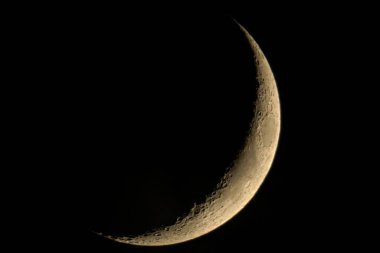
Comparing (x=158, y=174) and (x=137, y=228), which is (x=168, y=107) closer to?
(x=158, y=174)

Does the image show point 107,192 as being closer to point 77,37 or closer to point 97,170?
point 97,170

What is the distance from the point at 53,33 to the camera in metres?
1.50

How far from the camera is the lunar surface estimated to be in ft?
5.82

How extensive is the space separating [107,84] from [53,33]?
32 centimetres

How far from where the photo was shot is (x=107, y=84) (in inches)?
57.6

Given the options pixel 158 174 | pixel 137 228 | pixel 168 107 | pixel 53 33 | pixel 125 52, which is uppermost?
pixel 53 33

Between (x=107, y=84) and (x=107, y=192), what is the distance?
1.62 feet

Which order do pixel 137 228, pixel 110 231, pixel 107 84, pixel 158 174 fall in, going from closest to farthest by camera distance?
1. pixel 107 84
2. pixel 158 174
3. pixel 137 228
4. pixel 110 231

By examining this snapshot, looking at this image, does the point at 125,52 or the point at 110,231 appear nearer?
the point at 125,52

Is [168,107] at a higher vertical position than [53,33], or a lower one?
lower

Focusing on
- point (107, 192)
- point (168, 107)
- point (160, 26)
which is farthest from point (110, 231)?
point (160, 26)

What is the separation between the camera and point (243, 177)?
1.85 meters

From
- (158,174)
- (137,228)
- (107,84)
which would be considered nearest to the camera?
(107,84)

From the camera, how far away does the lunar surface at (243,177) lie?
1775mm
